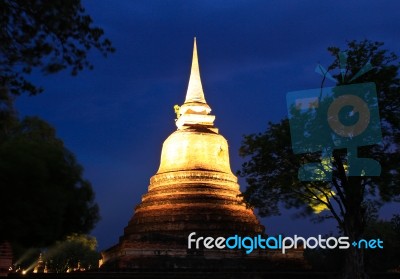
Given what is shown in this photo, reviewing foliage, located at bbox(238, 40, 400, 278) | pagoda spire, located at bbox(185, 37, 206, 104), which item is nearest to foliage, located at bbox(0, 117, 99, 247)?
foliage, located at bbox(238, 40, 400, 278)

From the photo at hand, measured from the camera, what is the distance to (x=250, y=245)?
29406mm

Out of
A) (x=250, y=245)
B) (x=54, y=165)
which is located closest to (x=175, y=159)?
(x=250, y=245)

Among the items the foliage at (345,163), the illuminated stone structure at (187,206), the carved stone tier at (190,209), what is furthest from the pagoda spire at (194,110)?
the foliage at (345,163)

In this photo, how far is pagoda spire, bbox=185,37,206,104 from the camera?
38656 millimetres

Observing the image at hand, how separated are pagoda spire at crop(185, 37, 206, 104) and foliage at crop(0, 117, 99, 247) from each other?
22.2 meters

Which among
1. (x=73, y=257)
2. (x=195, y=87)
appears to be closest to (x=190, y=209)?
(x=195, y=87)

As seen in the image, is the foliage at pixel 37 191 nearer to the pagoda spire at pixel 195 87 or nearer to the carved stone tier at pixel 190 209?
the carved stone tier at pixel 190 209

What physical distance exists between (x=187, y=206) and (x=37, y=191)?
17007 mm

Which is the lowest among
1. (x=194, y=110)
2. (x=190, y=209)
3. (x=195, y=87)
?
(x=190, y=209)

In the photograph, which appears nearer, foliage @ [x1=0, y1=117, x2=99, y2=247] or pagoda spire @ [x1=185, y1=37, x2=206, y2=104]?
foliage @ [x1=0, y1=117, x2=99, y2=247]

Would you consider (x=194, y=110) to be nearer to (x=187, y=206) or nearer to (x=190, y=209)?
(x=187, y=206)

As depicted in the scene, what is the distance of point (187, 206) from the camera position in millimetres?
31453

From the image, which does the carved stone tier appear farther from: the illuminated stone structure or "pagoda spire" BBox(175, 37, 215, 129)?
"pagoda spire" BBox(175, 37, 215, 129)

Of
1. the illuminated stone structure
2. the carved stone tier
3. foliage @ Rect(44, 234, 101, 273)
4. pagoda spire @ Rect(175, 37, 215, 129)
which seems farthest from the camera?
foliage @ Rect(44, 234, 101, 273)
